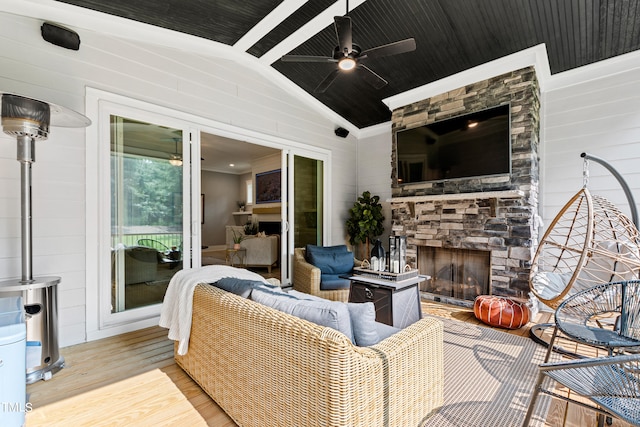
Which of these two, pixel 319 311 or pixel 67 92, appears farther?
pixel 67 92

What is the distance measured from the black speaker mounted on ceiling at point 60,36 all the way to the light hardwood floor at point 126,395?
293 cm

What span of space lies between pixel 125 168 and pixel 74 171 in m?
0.46

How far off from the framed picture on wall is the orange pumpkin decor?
5.37m

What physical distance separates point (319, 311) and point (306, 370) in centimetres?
28

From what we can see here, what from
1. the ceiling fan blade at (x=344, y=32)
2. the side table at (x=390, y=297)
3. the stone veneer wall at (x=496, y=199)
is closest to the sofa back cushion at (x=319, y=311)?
the side table at (x=390, y=297)

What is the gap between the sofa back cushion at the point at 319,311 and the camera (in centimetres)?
141

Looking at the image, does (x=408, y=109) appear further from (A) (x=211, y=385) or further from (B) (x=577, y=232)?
(A) (x=211, y=385)

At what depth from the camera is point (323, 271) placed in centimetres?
422

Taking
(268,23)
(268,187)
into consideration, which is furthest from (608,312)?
(268,187)

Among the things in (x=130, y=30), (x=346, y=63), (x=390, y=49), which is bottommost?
(x=346, y=63)

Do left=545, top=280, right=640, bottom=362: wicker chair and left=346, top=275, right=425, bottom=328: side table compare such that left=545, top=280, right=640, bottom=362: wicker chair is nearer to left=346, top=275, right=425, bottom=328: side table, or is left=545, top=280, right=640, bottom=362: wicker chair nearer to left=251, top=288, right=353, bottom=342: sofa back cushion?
left=346, top=275, right=425, bottom=328: side table

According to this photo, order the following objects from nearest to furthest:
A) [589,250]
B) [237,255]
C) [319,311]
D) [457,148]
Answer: [319,311] → [589,250] → [457,148] → [237,255]

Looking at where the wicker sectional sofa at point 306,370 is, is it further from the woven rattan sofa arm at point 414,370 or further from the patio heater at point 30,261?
the patio heater at point 30,261

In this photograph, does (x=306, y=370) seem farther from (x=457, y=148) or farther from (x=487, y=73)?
(x=487, y=73)
